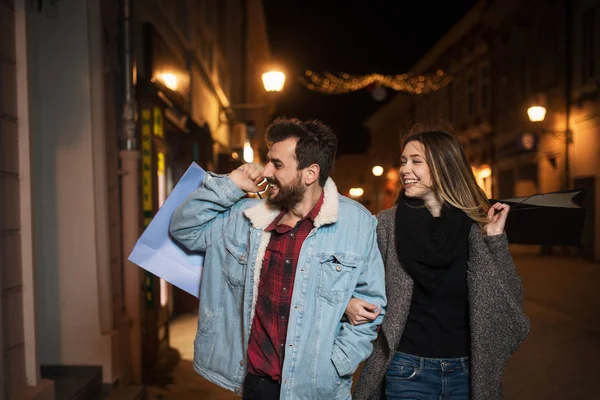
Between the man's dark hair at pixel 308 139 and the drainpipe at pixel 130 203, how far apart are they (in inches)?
137

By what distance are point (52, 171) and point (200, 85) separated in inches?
281

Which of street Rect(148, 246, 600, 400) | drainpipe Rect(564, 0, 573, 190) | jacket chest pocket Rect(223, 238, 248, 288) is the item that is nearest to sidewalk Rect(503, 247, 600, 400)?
street Rect(148, 246, 600, 400)

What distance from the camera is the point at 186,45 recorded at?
10406mm

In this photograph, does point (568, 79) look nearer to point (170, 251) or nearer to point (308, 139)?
point (308, 139)

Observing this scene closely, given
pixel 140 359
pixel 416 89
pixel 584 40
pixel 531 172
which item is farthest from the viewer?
pixel 531 172

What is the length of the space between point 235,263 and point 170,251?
1.37 feet

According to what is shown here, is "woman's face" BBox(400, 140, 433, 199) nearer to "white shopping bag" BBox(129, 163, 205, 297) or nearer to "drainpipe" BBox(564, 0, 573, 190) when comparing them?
"white shopping bag" BBox(129, 163, 205, 297)

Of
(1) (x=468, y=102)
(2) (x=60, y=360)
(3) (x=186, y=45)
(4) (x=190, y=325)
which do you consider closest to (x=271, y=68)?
(3) (x=186, y=45)

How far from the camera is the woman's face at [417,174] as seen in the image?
329cm

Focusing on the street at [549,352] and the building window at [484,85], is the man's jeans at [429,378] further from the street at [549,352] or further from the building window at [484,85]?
the building window at [484,85]

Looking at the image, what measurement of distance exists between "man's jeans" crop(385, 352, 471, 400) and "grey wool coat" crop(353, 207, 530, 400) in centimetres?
7

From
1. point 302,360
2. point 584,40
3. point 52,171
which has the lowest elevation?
point 302,360

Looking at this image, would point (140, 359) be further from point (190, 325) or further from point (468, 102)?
point (468, 102)

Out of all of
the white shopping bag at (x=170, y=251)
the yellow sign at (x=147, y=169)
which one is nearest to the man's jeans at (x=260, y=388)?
the white shopping bag at (x=170, y=251)
